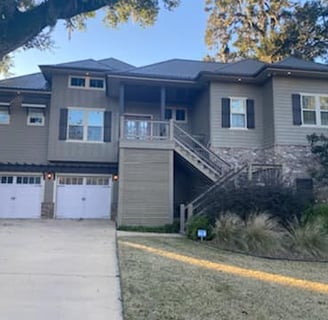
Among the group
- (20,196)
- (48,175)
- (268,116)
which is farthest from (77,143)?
(268,116)

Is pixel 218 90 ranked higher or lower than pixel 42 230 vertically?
higher

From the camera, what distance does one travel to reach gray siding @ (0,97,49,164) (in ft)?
54.0

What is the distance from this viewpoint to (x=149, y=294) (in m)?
5.05

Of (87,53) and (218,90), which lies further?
(87,53)

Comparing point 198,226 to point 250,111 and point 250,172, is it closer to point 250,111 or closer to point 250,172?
point 250,172

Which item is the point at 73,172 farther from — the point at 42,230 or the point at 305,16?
the point at 305,16

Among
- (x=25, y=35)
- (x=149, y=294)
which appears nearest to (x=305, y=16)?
(x=25, y=35)

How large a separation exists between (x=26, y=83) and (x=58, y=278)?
13.9m

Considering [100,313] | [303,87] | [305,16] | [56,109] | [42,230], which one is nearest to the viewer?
[100,313]

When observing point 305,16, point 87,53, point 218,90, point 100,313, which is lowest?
point 100,313

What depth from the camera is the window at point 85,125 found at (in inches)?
643

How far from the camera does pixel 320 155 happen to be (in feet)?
44.8

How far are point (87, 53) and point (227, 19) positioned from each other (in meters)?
13.6

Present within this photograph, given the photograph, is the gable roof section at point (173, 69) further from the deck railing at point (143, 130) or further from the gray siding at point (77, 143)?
the gray siding at point (77, 143)
